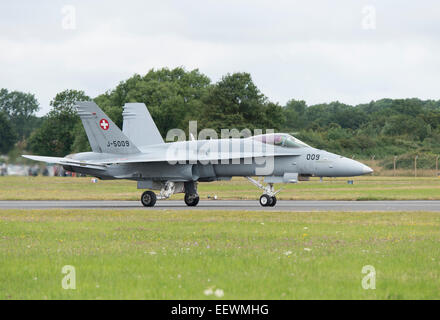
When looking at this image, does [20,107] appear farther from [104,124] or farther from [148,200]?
[148,200]

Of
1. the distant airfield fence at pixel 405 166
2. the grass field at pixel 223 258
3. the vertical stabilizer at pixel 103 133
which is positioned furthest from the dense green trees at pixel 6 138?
the distant airfield fence at pixel 405 166

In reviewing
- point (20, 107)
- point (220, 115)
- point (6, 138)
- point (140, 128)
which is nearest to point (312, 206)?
point (140, 128)

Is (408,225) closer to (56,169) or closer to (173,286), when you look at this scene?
(173,286)

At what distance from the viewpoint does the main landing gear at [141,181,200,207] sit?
24859mm

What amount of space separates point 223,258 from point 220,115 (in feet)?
214

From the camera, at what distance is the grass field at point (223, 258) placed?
7.25 metres

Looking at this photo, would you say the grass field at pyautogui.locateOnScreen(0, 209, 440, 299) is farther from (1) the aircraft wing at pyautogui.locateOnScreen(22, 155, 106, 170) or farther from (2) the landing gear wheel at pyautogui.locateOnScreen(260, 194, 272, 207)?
(1) the aircraft wing at pyautogui.locateOnScreen(22, 155, 106, 170)

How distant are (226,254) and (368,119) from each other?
312ft

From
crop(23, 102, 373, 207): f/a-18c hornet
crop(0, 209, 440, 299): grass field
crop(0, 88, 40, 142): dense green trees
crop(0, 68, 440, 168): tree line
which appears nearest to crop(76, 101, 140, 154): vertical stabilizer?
crop(23, 102, 373, 207): f/a-18c hornet

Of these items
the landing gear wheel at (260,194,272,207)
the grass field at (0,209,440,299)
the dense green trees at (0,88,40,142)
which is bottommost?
the grass field at (0,209,440,299)

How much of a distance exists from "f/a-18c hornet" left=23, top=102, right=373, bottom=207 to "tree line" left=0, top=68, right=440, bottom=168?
16779mm

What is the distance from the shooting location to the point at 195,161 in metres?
24.4
